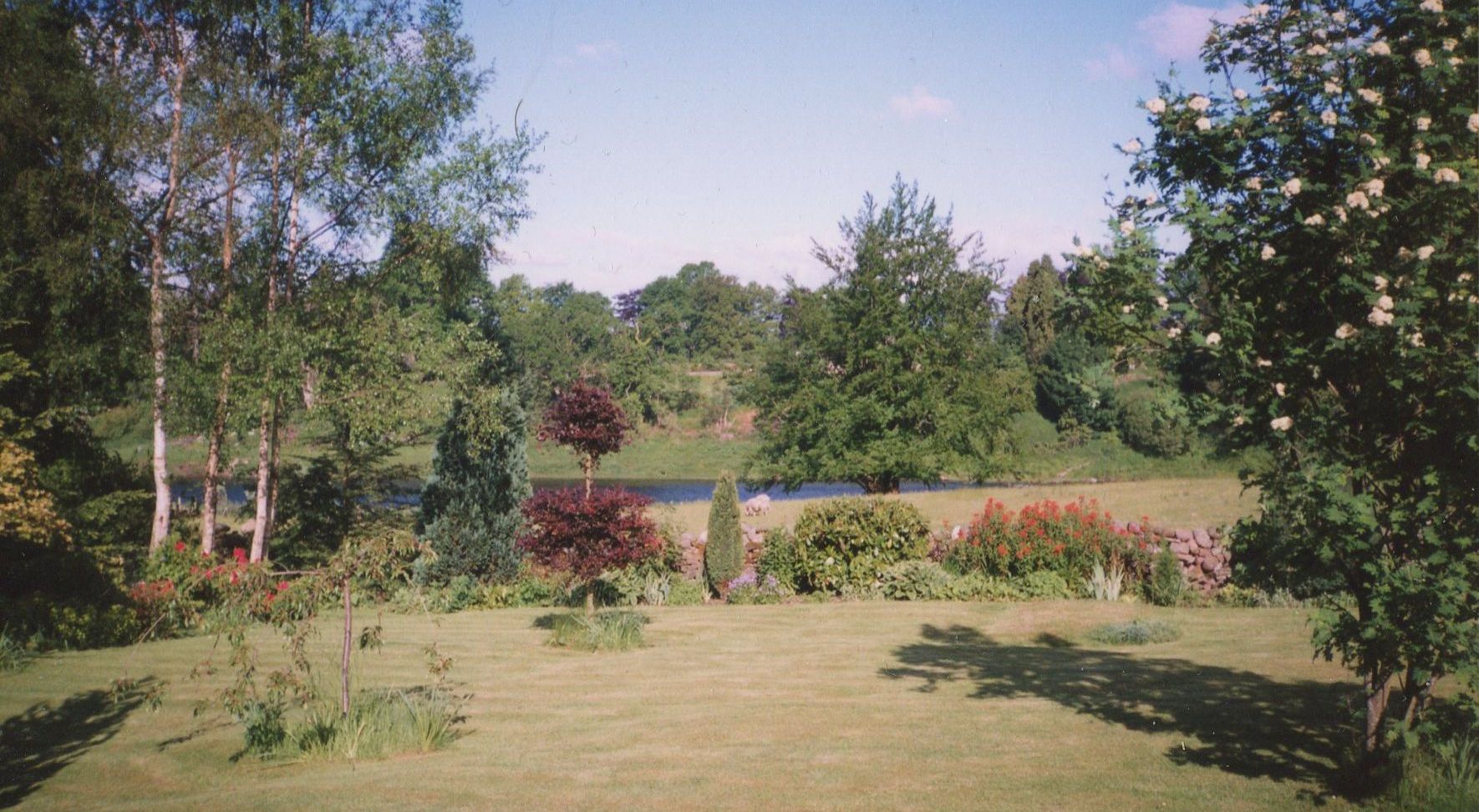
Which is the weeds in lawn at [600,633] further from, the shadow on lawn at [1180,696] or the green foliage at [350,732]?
the green foliage at [350,732]

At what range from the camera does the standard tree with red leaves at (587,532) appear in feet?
43.0

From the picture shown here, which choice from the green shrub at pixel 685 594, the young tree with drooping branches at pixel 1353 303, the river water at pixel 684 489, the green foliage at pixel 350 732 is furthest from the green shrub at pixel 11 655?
Answer: the river water at pixel 684 489

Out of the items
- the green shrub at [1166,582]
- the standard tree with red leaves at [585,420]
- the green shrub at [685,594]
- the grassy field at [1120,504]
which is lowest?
the green shrub at [685,594]

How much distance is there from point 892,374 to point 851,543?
13.9m

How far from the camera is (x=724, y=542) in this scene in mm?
18281

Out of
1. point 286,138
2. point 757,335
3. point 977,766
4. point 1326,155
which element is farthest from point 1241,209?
point 757,335

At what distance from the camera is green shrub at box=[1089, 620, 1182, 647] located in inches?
490

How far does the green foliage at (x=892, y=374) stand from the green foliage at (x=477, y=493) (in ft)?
43.1

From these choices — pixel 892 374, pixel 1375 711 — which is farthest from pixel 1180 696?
pixel 892 374

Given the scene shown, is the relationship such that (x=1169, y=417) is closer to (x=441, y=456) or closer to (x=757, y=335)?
(x=441, y=456)

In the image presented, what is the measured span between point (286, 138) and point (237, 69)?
1.61 meters

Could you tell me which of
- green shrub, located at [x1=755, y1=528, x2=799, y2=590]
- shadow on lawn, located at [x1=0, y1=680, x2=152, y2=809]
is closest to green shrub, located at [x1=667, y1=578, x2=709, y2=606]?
green shrub, located at [x1=755, y1=528, x2=799, y2=590]

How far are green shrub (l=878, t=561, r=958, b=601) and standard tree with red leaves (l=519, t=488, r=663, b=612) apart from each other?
6016mm

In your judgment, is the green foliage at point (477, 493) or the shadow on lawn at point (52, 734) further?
the green foliage at point (477, 493)
